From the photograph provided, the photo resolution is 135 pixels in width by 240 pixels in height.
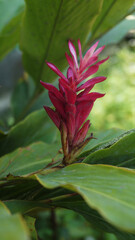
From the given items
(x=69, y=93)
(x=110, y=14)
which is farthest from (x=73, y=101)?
(x=110, y=14)

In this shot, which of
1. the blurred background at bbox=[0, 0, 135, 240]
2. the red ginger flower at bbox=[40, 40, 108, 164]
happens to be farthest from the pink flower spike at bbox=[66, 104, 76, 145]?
the blurred background at bbox=[0, 0, 135, 240]

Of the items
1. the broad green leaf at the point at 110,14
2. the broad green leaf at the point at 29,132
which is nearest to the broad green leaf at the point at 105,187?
the broad green leaf at the point at 29,132

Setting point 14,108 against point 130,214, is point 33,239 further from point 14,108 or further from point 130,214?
point 14,108

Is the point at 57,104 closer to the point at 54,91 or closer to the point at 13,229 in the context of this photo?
the point at 54,91

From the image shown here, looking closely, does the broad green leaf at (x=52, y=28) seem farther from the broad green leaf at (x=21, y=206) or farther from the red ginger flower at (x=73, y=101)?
the broad green leaf at (x=21, y=206)

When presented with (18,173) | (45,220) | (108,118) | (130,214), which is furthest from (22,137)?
(108,118)

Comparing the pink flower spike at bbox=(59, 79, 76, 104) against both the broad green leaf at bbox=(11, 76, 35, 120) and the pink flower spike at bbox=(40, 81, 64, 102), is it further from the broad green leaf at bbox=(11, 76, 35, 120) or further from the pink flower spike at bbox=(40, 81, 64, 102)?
the broad green leaf at bbox=(11, 76, 35, 120)
